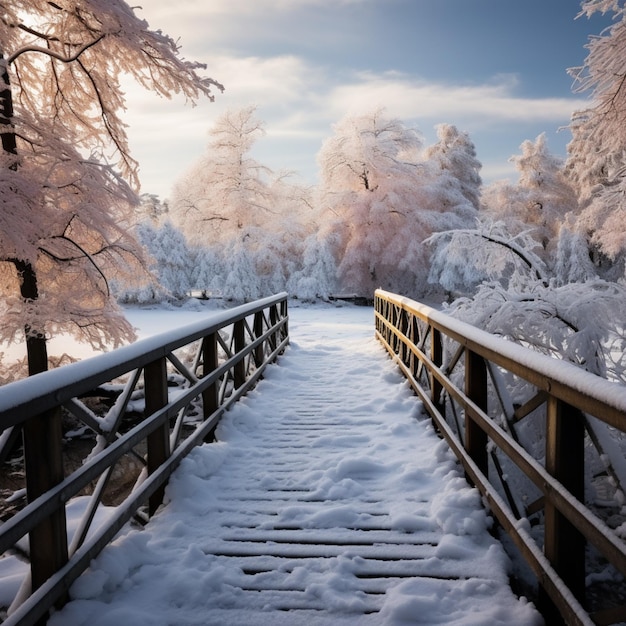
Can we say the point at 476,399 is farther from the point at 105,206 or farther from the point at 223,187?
the point at 223,187

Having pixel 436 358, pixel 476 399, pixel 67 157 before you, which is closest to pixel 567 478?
pixel 476 399

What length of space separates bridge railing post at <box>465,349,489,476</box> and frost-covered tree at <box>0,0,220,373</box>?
5.85 meters

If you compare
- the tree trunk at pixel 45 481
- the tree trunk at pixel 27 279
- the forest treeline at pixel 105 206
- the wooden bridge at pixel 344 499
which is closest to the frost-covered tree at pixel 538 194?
the forest treeline at pixel 105 206

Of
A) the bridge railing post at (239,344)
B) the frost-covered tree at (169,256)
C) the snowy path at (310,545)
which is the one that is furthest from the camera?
the frost-covered tree at (169,256)

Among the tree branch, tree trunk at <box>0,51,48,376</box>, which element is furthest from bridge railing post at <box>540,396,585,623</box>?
the tree branch

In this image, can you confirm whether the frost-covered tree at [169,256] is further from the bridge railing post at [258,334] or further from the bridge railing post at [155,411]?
the bridge railing post at [155,411]

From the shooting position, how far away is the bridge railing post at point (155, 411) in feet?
11.5

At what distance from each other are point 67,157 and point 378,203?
21.4 meters

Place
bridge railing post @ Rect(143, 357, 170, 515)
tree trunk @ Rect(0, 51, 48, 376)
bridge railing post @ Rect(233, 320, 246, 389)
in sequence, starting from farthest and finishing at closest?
1. tree trunk @ Rect(0, 51, 48, 376)
2. bridge railing post @ Rect(233, 320, 246, 389)
3. bridge railing post @ Rect(143, 357, 170, 515)

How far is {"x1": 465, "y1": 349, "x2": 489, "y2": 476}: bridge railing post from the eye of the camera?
11.6 feet

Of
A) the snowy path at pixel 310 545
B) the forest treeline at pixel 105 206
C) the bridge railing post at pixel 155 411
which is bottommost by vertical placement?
the snowy path at pixel 310 545

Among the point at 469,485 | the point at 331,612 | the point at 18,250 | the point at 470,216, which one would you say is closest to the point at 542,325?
the point at 469,485

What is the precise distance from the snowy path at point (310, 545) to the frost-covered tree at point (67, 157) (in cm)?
Answer: 415

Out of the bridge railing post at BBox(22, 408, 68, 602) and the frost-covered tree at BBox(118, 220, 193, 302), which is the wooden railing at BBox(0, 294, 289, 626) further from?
the frost-covered tree at BBox(118, 220, 193, 302)
